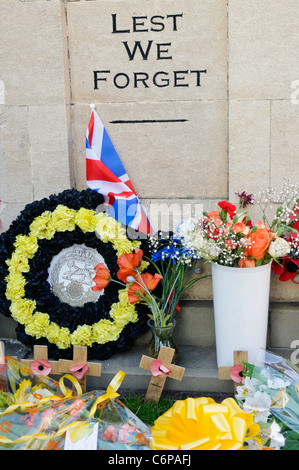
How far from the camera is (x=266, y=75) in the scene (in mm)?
3441

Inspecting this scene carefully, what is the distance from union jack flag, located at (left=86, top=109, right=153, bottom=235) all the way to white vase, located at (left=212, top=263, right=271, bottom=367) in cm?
77

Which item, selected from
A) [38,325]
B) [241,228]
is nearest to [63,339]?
[38,325]

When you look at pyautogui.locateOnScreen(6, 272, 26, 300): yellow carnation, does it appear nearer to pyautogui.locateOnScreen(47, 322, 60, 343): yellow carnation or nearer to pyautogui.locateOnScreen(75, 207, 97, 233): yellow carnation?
pyautogui.locateOnScreen(47, 322, 60, 343): yellow carnation

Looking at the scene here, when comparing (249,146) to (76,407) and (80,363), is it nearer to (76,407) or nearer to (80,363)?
(80,363)

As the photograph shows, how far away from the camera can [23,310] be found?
142 inches

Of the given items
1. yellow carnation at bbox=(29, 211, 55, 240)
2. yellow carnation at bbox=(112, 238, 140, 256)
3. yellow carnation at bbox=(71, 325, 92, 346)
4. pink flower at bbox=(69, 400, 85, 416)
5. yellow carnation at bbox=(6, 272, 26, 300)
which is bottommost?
yellow carnation at bbox=(71, 325, 92, 346)

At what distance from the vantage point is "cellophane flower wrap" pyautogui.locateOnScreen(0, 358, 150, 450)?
6.41 ft

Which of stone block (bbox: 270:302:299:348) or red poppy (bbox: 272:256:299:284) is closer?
red poppy (bbox: 272:256:299:284)

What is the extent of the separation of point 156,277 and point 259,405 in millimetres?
1198

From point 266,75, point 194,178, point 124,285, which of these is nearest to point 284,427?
point 124,285

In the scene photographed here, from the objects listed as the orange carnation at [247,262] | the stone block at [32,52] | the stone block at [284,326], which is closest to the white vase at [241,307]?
the orange carnation at [247,262]

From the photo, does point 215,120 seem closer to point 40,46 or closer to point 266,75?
point 266,75

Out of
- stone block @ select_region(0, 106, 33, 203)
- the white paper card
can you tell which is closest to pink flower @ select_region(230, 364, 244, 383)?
the white paper card
